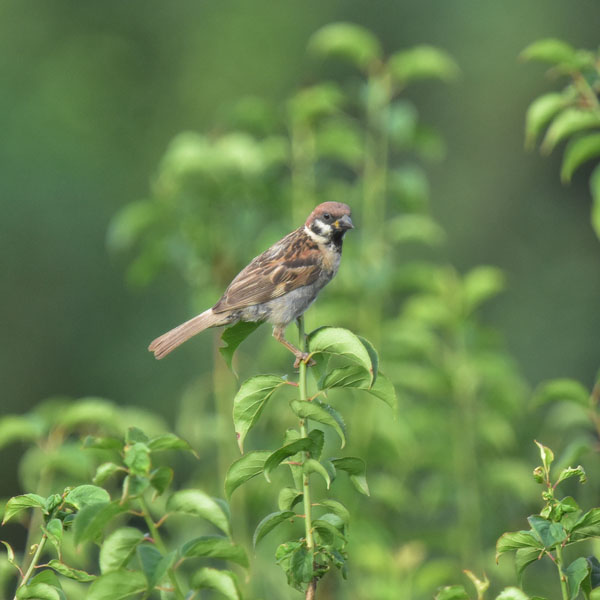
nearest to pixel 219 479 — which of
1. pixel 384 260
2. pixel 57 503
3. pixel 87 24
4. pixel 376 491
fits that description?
pixel 376 491

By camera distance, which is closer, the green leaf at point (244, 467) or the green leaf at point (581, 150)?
the green leaf at point (244, 467)

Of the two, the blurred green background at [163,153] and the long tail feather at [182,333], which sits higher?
the blurred green background at [163,153]

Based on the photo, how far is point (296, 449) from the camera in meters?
1.84

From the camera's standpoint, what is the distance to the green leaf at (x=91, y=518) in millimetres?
1539

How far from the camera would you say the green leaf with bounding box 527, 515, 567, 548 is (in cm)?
173

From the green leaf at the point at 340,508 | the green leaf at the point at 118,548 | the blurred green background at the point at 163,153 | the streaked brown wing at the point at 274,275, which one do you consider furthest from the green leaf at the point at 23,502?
the blurred green background at the point at 163,153

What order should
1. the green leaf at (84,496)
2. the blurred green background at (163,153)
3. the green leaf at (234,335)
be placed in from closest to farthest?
the green leaf at (84,496) < the green leaf at (234,335) < the blurred green background at (163,153)

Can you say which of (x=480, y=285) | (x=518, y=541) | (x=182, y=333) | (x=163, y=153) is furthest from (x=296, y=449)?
(x=163, y=153)

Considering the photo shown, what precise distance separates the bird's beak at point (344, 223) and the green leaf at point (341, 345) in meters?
1.07

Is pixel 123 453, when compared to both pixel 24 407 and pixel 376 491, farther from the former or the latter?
pixel 24 407

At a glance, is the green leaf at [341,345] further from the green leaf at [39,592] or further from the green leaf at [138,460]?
the green leaf at [39,592]

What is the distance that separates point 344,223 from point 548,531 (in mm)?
1462

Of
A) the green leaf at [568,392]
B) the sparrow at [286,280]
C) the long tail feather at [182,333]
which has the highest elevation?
the sparrow at [286,280]

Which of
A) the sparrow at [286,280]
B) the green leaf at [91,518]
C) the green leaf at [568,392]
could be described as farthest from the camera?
the sparrow at [286,280]
